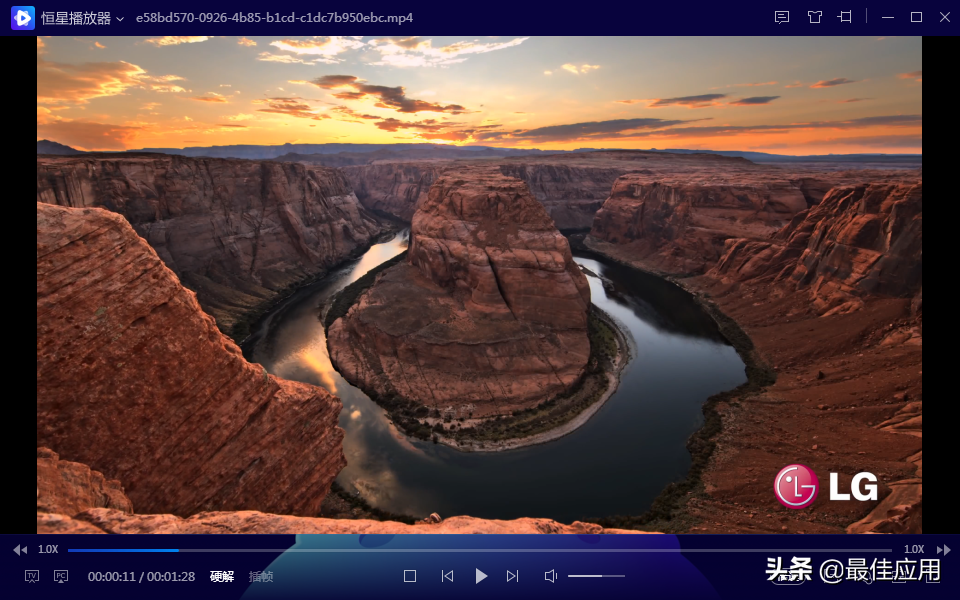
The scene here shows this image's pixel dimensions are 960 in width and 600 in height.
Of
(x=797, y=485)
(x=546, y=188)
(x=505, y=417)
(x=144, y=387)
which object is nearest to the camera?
(x=797, y=485)

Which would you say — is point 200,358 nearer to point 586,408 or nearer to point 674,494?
point 674,494

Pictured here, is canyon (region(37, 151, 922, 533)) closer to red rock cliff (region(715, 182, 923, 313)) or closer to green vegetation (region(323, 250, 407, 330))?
red rock cliff (region(715, 182, 923, 313))

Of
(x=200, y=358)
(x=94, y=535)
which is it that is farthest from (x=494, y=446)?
(x=94, y=535)

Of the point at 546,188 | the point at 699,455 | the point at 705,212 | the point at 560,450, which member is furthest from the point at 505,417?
the point at 546,188

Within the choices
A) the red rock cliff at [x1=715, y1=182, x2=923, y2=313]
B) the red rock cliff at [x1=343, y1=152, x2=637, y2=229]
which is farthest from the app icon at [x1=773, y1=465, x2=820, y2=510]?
the red rock cliff at [x1=343, y1=152, x2=637, y2=229]

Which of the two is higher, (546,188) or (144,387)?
(546,188)
